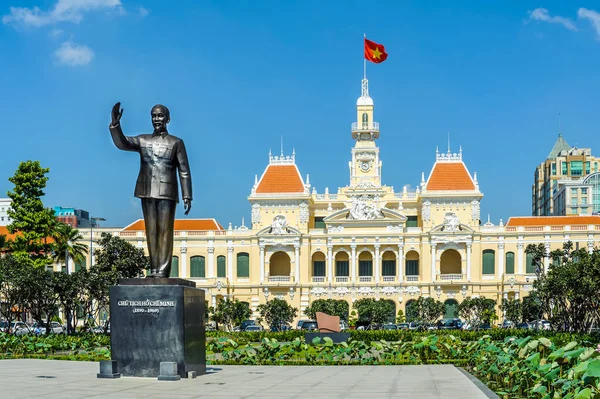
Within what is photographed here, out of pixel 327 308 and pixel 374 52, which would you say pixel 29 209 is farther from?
pixel 374 52

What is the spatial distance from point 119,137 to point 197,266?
5747 cm

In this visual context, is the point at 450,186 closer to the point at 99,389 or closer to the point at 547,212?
the point at 99,389

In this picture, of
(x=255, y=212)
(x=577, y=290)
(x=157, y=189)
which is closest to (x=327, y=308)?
(x=255, y=212)

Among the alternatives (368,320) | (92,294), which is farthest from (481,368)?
(368,320)

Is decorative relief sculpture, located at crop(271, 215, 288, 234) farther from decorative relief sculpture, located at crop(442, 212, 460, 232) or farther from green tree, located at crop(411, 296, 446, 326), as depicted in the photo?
green tree, located at crop(411, 296, 446, 326)

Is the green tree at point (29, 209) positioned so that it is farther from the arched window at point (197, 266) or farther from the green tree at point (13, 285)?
the arched window at point (197, 266)

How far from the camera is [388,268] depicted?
7319cm

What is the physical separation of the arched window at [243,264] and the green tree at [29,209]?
2402 cm

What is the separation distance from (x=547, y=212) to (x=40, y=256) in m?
103

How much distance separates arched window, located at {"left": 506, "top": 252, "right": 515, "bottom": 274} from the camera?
231 feet

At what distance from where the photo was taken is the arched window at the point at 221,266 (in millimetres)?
73375

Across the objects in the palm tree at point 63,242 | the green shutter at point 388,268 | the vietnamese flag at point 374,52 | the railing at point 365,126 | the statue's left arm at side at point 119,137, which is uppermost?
the vietnamese flag at point 374,52

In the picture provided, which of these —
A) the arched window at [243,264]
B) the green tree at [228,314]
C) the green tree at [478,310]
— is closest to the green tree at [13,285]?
the green tree at [228,314]

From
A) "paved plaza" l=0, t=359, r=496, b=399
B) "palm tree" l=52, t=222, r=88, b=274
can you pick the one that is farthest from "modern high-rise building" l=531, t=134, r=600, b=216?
"paved plaza" l=0, t=359, r=496, b=399
